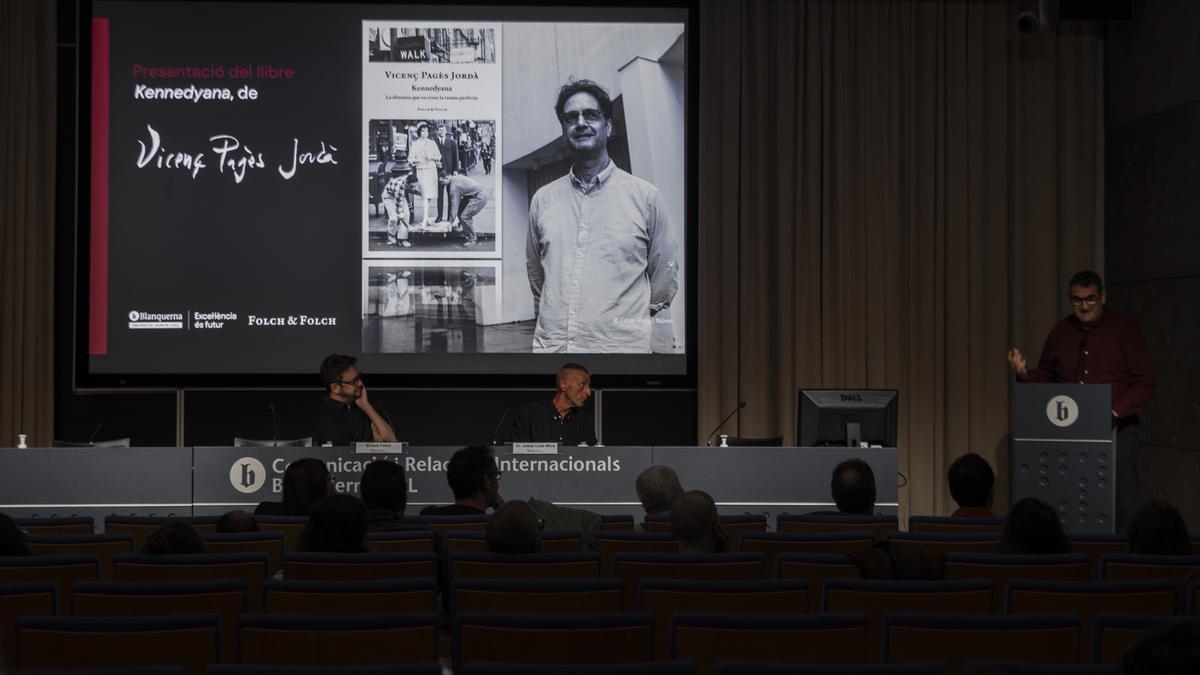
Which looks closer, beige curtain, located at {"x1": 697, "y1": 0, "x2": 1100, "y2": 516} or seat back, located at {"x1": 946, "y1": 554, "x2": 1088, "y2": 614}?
seat back, located at {"x1": 946, "y1": 554, "x2": 1088, "y2": 614}

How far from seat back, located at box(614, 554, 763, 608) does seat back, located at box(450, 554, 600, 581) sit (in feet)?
0.34

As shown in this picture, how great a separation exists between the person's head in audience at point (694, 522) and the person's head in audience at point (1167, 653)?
8.29 ft

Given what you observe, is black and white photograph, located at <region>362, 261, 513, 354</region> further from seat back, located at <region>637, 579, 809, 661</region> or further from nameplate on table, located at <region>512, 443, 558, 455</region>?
seat back, located at <region>637, 579, 809, 661</region>

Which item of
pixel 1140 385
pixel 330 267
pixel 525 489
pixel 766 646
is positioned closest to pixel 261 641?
pixel 766 646

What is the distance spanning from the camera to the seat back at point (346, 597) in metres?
3.19

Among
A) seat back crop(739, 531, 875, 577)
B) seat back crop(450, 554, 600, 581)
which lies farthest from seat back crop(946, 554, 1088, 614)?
seat back crop(450, 554, 600, 581)

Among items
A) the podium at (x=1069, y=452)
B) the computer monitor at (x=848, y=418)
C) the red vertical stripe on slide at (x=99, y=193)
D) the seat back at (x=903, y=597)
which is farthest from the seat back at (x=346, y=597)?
the red vertical stripe on slide at (x=99, y=193)

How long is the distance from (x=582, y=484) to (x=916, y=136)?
4.54 metres

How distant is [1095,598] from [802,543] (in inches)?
52.5

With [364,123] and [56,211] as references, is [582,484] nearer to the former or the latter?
[364,123]

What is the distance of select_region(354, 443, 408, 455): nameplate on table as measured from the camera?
659 centimetres

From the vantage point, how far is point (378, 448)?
6.60 meters

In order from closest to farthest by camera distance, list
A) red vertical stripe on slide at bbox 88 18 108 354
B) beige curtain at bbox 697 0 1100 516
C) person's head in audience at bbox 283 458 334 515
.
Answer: person's head in audience at bbox 283 458 334 515 < red vertical stripe on slide at bbox 88 18 108 354 < beige curtain at bbox 697 0 1100 516

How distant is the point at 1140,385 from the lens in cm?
735
